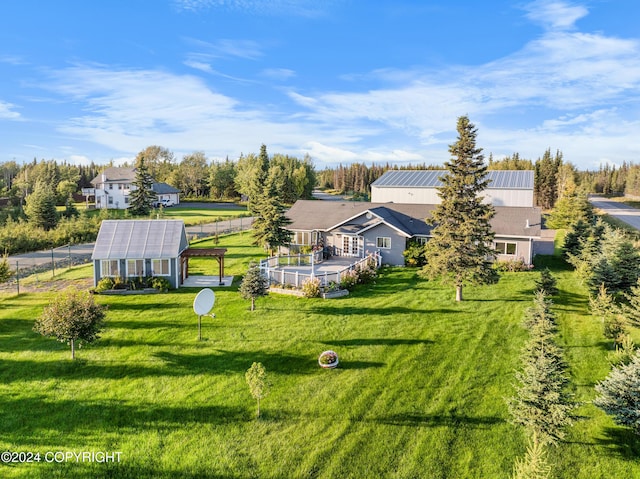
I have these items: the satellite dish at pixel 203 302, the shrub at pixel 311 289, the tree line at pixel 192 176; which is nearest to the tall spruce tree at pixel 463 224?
the shrub at pixel 311 289

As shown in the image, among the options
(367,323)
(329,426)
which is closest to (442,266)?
(367,323)

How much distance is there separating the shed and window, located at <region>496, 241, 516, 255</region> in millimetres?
23923

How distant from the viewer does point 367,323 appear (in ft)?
63.4

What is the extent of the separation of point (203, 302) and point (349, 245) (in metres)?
17.9

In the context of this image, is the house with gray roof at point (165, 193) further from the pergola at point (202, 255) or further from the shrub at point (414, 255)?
the shrub at point (414, 255)

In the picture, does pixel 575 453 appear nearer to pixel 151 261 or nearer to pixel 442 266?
pixel 442 266

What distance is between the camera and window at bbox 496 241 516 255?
102 ft

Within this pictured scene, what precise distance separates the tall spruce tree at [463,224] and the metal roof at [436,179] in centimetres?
2245

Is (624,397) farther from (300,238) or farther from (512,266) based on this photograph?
(300,238)

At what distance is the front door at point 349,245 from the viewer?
33.2 m

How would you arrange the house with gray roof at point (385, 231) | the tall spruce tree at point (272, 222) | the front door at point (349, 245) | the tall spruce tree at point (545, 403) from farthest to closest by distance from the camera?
the front door at point (349, 245), the tall spruce tree at point (272, 222), the house with gray roof at point (385, 231), the tall spruce tree at point (545, 403)

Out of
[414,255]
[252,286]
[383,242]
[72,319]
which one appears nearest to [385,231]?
[383,242]

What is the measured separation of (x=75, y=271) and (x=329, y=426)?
2581 centimetres
